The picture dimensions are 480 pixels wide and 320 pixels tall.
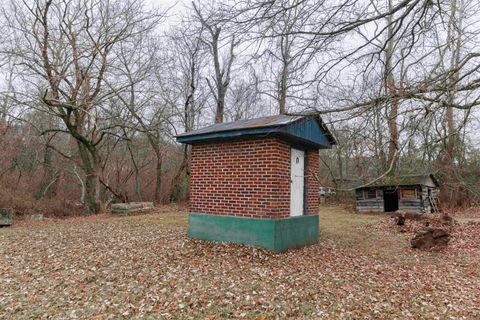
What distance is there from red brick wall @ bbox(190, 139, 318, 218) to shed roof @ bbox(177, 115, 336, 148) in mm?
218

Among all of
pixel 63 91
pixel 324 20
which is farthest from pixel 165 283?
pixel 63 91

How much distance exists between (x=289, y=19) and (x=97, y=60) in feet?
36.0

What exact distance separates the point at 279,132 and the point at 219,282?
9.98 feet

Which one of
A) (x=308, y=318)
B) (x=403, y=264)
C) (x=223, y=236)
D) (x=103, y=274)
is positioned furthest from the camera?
(x=223, y=236)

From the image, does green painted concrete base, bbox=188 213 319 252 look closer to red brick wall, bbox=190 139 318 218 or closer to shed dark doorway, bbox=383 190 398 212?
red brick wall, bbox=190 139 318 218

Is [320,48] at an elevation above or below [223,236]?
above

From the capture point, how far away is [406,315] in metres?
3.68

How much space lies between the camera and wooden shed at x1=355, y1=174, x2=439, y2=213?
15.3 meters

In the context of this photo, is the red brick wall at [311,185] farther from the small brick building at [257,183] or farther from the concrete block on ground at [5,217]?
the concrete block on ground at [5,217]

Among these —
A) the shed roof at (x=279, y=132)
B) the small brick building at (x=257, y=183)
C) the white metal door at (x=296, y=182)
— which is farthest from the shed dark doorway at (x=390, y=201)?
the white metal door at (x=296, y=182)

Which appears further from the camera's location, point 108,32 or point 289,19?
point 108,32

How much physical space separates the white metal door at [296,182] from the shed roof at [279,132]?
0.35 m

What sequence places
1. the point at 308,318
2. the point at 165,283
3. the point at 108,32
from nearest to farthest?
the point at 308,318 → the point at 165,283 → the point at 108,32

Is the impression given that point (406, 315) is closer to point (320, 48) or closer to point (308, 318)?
point (308, 318)
